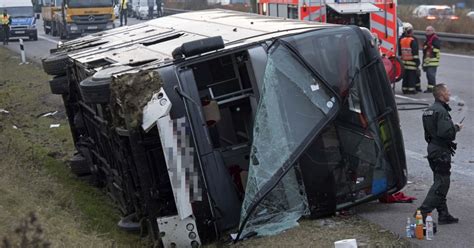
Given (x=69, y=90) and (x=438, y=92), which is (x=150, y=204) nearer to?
(x=438, y=92)

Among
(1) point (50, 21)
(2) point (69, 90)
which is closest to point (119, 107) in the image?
(2) point (69, 90)

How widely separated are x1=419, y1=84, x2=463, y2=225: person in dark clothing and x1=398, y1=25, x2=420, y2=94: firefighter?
9.68 metres

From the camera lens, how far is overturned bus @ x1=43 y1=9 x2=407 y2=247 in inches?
262

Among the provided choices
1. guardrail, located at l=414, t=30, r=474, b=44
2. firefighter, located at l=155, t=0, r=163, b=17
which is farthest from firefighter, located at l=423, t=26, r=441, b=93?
firefighter, located at l=155, t=0, r=163, b=17

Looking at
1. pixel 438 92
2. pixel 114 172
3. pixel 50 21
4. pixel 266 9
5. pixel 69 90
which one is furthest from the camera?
pixel 50 21

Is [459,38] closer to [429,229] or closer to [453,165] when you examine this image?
[453,165]

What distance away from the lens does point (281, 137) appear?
22.0 feet

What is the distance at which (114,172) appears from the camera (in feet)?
27.6

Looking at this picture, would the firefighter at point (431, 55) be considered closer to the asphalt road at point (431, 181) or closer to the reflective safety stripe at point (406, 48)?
the reflective safety stripe at point (406, 48)

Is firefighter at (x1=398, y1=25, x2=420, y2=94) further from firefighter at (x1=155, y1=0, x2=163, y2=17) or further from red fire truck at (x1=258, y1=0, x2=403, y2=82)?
firefighter at (x1=155, y1=0, x2=163, y2=17)

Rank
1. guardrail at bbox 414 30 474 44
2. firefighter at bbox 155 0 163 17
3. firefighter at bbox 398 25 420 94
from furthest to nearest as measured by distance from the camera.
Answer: firefighter at bbox 155 0 163 17, guardrail at bbox 414 30 474 44, firefighter at bbox 398 25 420 94

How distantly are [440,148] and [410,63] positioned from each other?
9.84 meters

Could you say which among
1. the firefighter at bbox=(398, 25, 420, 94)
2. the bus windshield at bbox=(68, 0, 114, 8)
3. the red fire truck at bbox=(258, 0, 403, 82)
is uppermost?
the red fire truck at bbox=(258, 0, 403, 82)

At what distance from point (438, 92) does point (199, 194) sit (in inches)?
91.3
